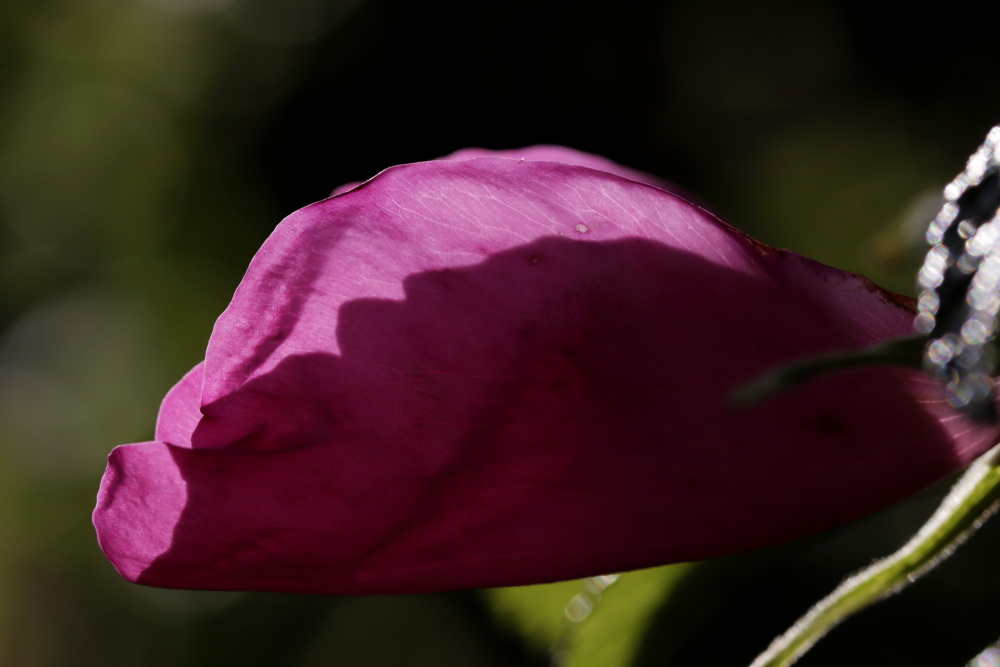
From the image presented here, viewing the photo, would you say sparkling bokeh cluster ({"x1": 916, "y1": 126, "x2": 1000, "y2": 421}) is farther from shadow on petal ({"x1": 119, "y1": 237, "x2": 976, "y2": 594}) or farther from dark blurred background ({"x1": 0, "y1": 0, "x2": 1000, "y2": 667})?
dark blurred background ({"x1": 0, "y1": 0, "x2": 1000, "y2": 667})

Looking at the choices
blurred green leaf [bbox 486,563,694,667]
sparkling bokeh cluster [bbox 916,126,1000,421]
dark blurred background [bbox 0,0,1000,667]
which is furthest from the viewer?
dark blurred background [bbox 0,0,1000,667]

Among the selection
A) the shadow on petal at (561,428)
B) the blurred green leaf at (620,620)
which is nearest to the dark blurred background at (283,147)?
the blurred green leaf at (620,620)

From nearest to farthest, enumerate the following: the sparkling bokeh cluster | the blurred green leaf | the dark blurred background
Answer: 1. the sparkling bokeh cluster
2. the blurred green leaf
3. the dark blurred background

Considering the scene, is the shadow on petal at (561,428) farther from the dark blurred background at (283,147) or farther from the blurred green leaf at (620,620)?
the dark blurred background at (283,147)

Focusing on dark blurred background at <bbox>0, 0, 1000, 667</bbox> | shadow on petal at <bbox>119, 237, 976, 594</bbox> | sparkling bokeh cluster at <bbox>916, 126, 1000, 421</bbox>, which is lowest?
dark blurred background at <bbox>0, 0, 1000, 667</bbox>

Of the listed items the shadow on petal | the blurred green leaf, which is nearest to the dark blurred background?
the blurred green leaf
